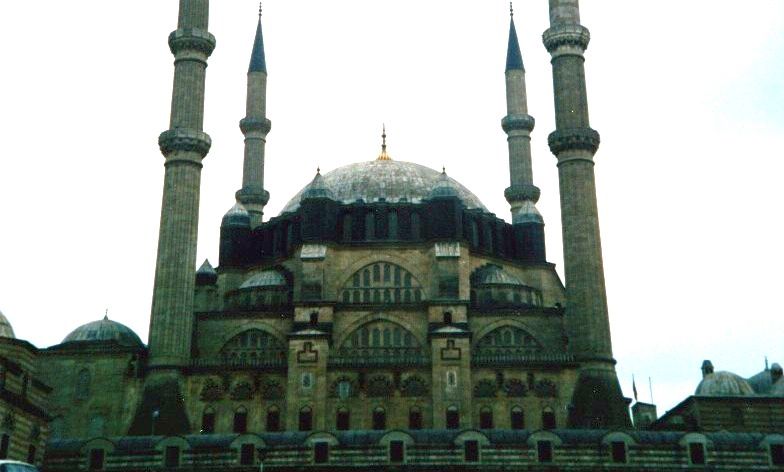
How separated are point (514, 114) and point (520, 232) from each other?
8.08 m

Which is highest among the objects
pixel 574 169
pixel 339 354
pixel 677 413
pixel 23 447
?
pixel 574 169

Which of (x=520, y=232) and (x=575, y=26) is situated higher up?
(x=575, y=26)

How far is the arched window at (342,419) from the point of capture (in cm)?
3859

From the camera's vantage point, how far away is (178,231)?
40.9 meters

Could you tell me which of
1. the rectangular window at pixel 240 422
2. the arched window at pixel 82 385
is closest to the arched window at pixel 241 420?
the rectangular window at pixel 240 422

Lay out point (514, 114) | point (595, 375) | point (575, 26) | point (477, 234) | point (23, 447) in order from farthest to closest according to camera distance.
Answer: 1. point (514, 114)
2. point (477, 234)
3. point (575, 26)
4. point (595, 375)
5. point (23, 447)

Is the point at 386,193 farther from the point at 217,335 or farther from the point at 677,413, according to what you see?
the point at 677,413

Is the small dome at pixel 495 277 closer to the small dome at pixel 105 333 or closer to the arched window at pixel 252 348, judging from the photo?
the arched window at pixel 252 348

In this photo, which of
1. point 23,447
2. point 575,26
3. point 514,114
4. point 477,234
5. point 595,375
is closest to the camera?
point 23,447

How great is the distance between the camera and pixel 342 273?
44031mm

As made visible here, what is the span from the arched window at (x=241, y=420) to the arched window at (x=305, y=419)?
249 cm

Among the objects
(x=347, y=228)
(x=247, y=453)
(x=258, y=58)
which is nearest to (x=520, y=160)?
(x=347, y=228)

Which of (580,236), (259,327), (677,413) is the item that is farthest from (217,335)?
(677,413)

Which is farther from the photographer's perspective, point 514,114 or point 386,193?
point 514,114
